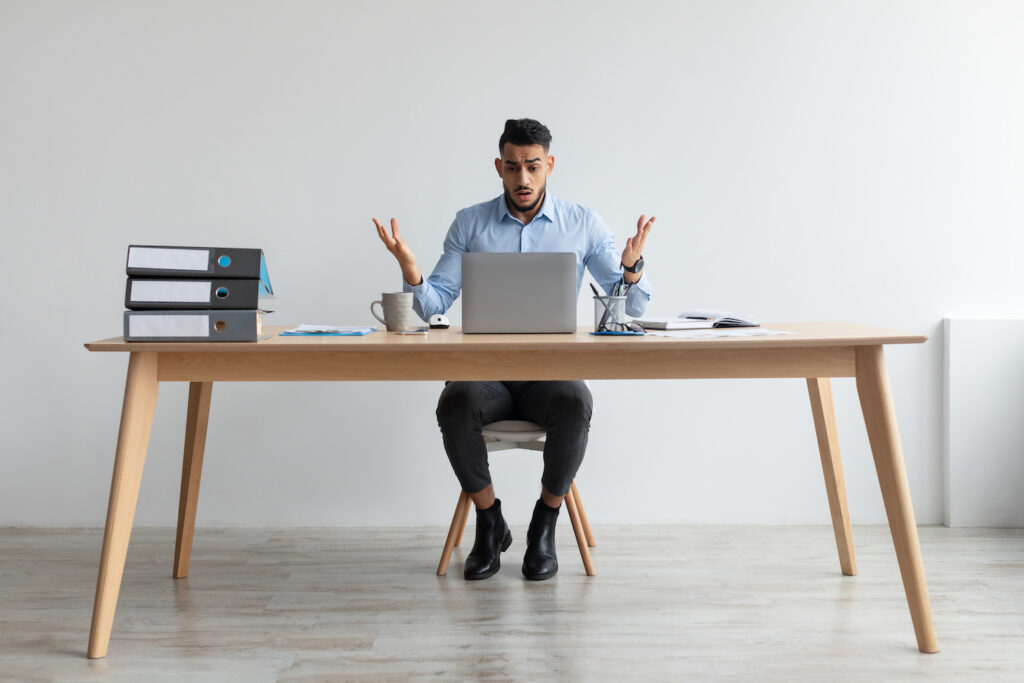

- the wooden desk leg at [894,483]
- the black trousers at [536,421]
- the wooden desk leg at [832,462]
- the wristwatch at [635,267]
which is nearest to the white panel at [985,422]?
the wooden desk leg at [832,462]

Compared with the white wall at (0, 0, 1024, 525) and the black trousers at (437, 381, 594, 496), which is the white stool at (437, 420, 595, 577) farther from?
the white wall at (0, 0, 1024, 525)

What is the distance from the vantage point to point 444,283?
266 cm

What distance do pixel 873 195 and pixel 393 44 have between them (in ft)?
5.84

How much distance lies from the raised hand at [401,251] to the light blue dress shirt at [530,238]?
0.28 m

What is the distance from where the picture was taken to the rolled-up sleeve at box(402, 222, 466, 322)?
2531 mm

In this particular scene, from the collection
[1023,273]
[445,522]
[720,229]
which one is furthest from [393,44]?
[1023,273]

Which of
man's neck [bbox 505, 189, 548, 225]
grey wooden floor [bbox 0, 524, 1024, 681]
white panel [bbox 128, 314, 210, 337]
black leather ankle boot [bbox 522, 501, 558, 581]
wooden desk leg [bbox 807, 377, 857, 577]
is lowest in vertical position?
grey wooden floor [bbox 0, 524, 1024, 681]

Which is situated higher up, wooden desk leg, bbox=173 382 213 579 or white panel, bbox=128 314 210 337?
white panel, bbox=128 314 210 337

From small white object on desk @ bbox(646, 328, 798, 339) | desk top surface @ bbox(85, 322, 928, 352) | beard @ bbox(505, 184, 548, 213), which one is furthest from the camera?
beard @ bbox(505, 184, 548, 213)

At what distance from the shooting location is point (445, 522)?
3.07 meters

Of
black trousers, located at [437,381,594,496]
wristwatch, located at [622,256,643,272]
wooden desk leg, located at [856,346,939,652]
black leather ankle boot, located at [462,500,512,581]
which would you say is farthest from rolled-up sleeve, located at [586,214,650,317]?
wooden desk leg, located at [856,346,939,652]

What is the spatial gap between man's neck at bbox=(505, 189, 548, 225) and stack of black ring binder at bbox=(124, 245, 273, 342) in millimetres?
996

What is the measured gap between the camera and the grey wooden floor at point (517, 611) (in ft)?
6.00

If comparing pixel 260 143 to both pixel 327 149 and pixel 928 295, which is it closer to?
pixel 327 149
